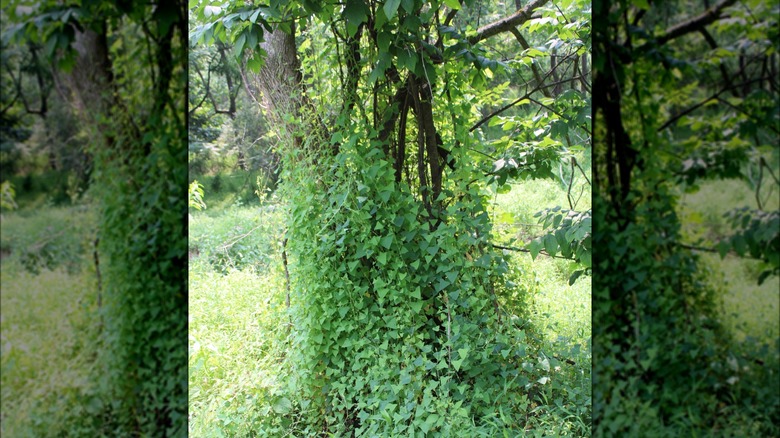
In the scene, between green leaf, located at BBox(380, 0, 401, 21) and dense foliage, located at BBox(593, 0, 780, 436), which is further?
green leaf, located at BBox(380, 0, 401, 21)

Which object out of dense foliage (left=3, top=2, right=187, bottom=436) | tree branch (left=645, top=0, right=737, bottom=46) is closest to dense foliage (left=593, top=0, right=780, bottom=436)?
tree branch (left=645, top=0, right=737, bottom=46)

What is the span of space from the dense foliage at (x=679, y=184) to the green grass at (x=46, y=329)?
949 millimetres

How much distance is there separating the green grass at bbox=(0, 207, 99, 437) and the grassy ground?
6.68 ft

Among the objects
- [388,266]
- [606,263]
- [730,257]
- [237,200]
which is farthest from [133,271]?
[237,200]

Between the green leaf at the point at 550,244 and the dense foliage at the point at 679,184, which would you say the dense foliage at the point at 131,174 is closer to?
the dense foliage at the point at 679,184

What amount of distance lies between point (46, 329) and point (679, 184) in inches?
44.3

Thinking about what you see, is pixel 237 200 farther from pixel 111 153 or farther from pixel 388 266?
pixel 111 153

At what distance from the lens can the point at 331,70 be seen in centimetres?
298

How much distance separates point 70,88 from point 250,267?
Result: 4.62 m

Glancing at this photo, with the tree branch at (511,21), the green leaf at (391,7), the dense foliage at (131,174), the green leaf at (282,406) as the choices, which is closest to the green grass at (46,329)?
the dense foliage at (131,174)

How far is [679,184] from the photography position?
3.43 feet

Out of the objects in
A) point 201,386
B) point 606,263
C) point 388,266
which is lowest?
point 201,386

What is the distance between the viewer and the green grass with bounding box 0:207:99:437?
1.04m

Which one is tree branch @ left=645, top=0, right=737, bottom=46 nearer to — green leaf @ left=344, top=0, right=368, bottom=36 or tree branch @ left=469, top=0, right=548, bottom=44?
green leaf @ left=344, top=0, right=368, bottom=36
